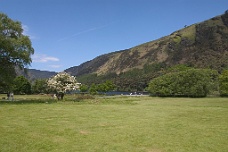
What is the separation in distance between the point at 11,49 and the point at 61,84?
14456 millimetres

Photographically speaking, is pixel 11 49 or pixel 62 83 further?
pixel 62 83

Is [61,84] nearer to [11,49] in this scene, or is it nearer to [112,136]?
[11,49]

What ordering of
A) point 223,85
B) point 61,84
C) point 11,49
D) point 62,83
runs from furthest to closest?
point 223,85
point 62,83
point 61,84
point 11,49

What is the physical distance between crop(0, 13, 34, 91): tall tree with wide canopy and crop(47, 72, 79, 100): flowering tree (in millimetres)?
9768

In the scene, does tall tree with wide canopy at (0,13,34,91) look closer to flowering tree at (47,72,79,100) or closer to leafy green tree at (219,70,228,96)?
flowering tree at (47,72,79,100)

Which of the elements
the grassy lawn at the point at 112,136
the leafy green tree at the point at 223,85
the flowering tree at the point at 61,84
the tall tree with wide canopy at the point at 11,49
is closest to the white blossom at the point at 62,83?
the flowering tree at the point at 61,84

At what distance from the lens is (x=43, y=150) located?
12539mm

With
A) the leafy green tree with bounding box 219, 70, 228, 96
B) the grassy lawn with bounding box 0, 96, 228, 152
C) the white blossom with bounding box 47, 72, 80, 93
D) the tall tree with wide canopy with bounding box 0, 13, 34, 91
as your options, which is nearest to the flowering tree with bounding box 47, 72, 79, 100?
the white blossom with bounding box 47, 72, 80, 93

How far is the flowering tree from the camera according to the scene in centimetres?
5150

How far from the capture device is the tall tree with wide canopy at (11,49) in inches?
1559

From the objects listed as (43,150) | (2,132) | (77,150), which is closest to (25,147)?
(43,150)

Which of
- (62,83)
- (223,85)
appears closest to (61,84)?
(62,83)

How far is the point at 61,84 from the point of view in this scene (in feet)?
171

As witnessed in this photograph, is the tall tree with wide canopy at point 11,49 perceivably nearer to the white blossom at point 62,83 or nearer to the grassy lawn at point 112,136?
the white blossom at point 62,83
